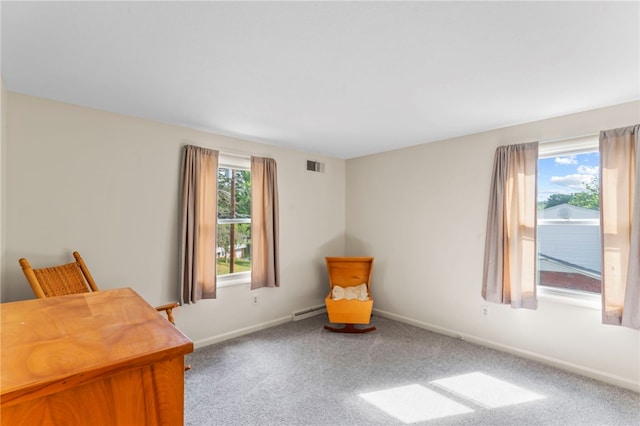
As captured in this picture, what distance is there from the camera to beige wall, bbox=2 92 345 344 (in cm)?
233

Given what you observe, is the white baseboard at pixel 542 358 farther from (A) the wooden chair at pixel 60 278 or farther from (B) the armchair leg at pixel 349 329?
(A) the wooden chair at pixel 60 278

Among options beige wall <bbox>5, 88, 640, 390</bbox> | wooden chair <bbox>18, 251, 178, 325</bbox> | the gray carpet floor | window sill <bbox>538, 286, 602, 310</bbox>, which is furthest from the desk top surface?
window sill <bbox>538, 286, 602, 310</bbox>

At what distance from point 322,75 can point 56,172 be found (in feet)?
7.26

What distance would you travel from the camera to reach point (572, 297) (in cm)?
281

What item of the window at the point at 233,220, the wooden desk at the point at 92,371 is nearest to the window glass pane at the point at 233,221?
the window at the point at 233,220

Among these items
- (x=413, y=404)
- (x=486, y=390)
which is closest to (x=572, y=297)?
(x=486, y=390)

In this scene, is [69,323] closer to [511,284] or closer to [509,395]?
[509,395]

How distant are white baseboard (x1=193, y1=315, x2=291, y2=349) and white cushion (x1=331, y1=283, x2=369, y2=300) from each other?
72cm

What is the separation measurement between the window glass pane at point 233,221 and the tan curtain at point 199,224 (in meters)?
0.26

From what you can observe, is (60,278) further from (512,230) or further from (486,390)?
(512,230)

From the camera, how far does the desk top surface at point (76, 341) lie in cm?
59

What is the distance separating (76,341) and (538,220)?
3542 mm

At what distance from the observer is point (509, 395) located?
7.82 feet

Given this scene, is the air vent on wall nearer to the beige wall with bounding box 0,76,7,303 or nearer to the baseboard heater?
the baseboard heater
